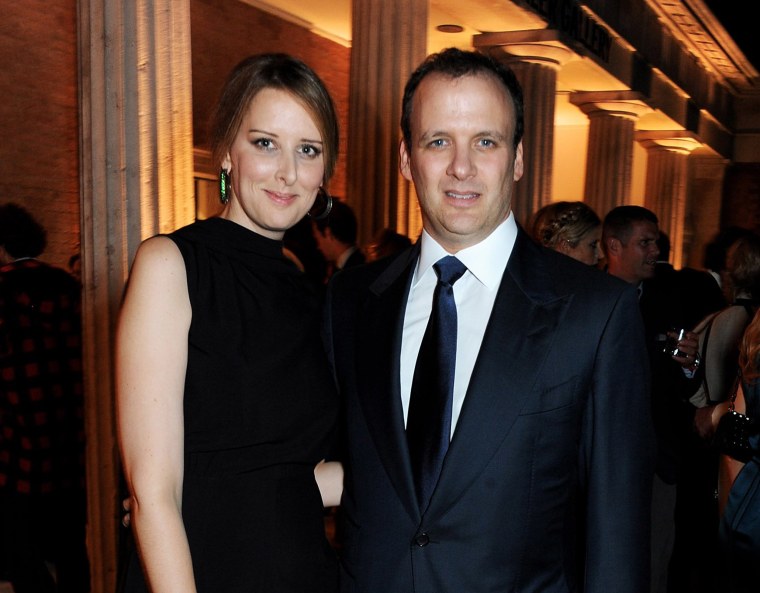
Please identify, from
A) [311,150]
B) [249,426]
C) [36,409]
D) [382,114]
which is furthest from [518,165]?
[382,114]

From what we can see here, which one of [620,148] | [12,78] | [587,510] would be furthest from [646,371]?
[620,148]

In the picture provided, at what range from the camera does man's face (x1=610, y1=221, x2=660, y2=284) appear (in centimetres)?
408

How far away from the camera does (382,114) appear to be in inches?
226

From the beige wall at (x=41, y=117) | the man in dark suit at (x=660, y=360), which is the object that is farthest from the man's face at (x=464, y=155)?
the beige wall at (x=41, y=117)

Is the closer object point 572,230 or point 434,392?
point 434,392

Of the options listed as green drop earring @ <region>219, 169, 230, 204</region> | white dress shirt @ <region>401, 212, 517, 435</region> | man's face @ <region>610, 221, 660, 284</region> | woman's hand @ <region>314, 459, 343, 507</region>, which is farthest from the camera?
man's face @ <region>610, 221, 660, 284</region>

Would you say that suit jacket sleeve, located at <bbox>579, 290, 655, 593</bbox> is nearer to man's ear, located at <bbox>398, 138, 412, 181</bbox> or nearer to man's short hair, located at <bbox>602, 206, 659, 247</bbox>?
man's ear, located at <bbox>398, 138, 412, 181</bbox>

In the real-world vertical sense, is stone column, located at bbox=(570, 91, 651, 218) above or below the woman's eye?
above

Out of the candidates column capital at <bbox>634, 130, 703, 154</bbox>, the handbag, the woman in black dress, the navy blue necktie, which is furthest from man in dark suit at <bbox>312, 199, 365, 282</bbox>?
column capital at <bbox>634, 130, 703, 154</bbox>

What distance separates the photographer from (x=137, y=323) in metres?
1.53

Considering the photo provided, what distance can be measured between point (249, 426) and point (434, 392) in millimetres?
431

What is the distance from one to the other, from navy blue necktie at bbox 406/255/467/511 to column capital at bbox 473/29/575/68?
656 centimetres

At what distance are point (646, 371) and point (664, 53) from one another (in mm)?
12264

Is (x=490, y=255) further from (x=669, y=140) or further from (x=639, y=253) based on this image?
(x=669, y=140)
